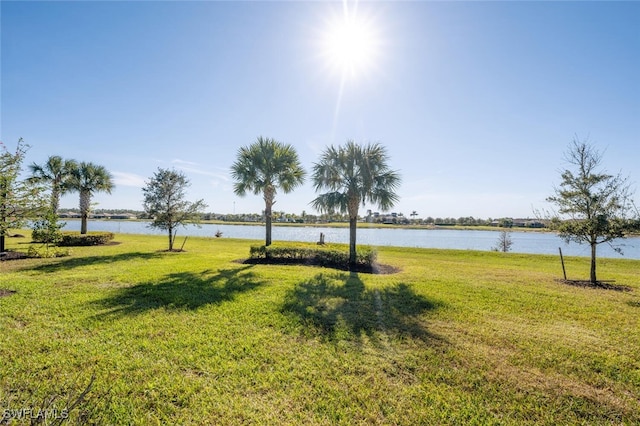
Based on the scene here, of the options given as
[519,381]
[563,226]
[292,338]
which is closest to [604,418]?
[519,381]

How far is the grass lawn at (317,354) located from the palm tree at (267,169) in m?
9.13

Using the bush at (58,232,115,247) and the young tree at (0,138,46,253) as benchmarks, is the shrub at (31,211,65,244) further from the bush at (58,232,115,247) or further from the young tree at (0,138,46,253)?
the bush at (58,232,115,247)

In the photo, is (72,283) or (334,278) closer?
(72,283)

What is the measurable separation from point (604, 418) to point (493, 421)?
1385 millimetres

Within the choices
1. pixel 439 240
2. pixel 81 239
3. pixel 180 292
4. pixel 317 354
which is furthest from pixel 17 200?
pixel 439 240

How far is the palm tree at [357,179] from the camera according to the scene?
46.7 ft

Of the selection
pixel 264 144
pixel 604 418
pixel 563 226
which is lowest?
pixel 604 418

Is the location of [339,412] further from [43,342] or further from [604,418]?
[43,342]

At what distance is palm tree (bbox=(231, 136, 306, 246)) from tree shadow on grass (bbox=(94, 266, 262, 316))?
22.0ft

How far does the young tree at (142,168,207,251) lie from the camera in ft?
63.4

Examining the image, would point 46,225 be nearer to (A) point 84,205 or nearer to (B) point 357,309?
(B) point 357,309

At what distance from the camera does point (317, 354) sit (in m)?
4.53

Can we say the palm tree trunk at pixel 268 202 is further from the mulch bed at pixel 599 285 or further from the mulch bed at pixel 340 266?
the mulch bed at pixel 599 285

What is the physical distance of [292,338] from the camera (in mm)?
5117
